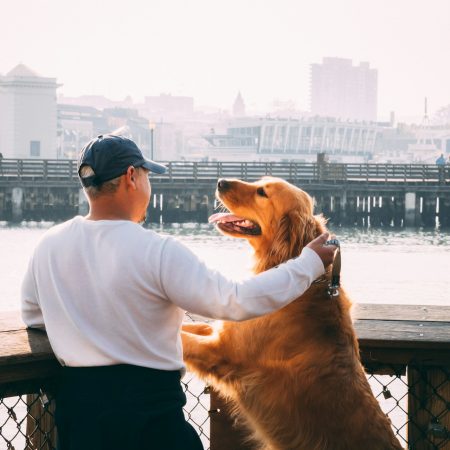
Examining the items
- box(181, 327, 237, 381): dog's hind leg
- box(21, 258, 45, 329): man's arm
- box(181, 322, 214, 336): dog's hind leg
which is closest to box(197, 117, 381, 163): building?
box(181, 322, 214, 336): dog's hind leg

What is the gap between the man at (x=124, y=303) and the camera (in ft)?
6.66

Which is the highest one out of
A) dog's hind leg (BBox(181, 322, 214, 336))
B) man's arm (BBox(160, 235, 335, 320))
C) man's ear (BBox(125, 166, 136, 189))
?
man's ear (BBox(125, 166, 136, 189))

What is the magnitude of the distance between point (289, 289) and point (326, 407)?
42cm

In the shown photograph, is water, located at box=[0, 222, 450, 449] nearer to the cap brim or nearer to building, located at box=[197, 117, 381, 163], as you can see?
→ the cap brim

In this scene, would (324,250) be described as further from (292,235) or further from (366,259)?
(366,259)

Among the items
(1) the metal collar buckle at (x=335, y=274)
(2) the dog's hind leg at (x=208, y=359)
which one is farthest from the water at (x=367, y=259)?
(1) the metal collar buckle at (x=335, y=274)

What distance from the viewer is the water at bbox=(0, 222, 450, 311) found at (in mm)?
21250

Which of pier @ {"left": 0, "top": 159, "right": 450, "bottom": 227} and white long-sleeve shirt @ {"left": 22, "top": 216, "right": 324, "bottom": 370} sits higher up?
white long-sleeve shirt @ {"left": 22, "top": 216, "right": 324, "bottom": 370}

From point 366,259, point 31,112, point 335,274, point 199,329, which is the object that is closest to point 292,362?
point 335,274

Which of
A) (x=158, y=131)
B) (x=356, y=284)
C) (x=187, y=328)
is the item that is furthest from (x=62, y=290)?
(x=158, y=131)

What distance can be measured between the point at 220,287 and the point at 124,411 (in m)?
0.32

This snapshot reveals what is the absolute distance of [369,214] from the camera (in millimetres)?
42094

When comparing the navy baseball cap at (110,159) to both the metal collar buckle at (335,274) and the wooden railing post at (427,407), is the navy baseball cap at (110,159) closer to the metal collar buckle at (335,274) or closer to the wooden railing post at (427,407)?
the metal collar buckle at (335,274)

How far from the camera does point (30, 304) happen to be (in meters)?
2.30
